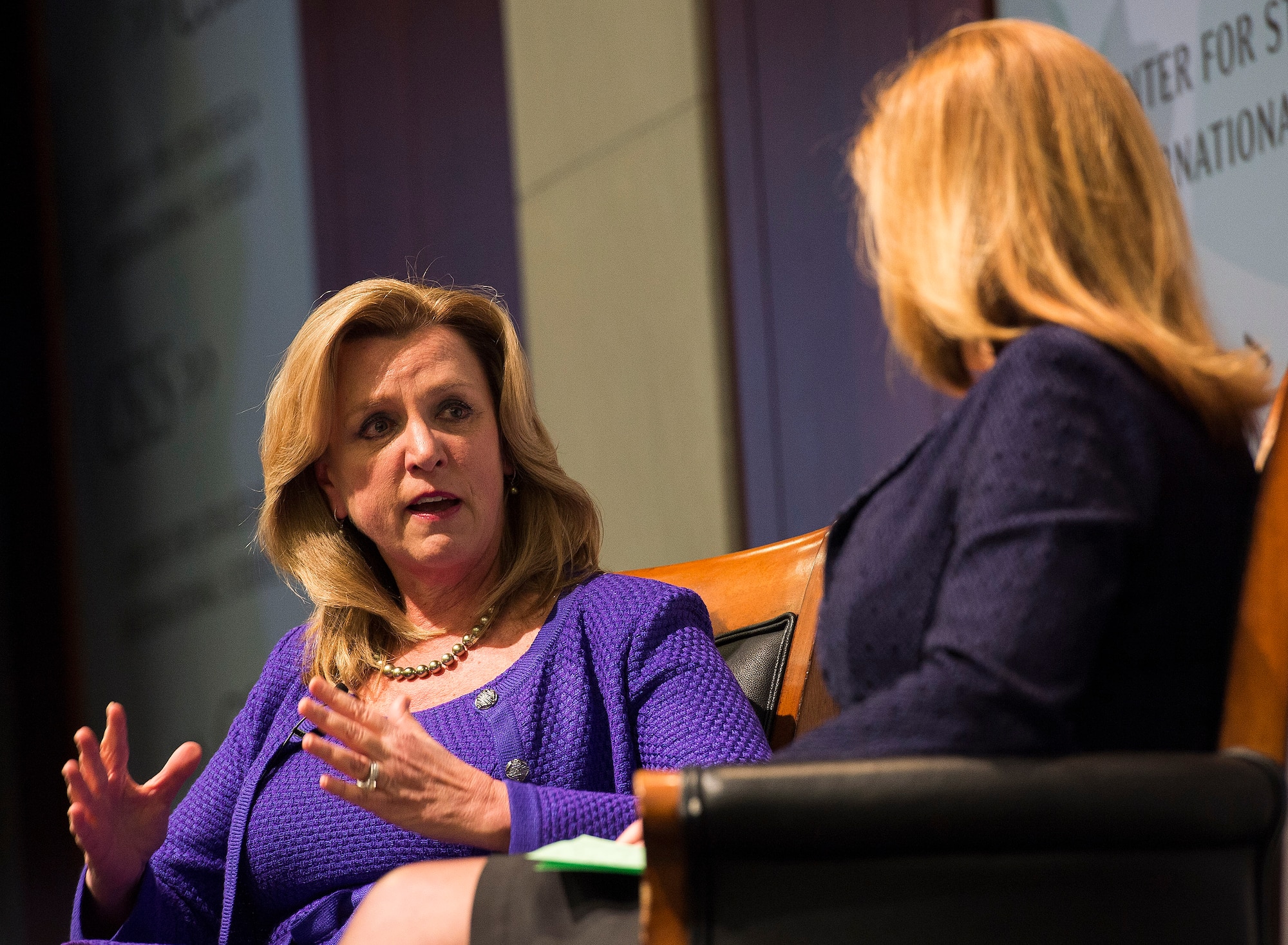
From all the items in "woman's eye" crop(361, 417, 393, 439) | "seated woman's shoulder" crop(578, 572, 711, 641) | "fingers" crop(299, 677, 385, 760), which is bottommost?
"fingers" crop(299, 677, 385, 760)

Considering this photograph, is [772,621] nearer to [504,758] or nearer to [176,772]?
[504,758]

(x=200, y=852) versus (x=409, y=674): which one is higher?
(x=409, y=674)

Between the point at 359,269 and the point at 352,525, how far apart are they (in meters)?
2.56

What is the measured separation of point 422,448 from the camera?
1878 mm

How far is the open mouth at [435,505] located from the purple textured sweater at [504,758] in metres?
0.21

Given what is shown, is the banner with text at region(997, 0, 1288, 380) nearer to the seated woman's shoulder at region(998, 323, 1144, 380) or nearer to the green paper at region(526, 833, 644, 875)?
the seated woman's shoulder at region(998, 323, 1144, 380)

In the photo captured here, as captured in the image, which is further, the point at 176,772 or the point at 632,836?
the point at 176,772

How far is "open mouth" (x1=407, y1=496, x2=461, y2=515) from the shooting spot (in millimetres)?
1901

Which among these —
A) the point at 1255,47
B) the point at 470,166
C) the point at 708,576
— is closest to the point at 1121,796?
the point at 708,576

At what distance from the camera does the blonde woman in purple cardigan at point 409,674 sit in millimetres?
1569

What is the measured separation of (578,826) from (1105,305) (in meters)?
0.78

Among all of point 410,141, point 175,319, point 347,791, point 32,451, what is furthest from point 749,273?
point 32,451

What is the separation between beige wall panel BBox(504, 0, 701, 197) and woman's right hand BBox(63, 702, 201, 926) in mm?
2350

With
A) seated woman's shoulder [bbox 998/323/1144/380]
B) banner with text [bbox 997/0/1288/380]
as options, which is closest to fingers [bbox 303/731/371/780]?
seated woman's shoulder [bbox 998/323/1144/380]
